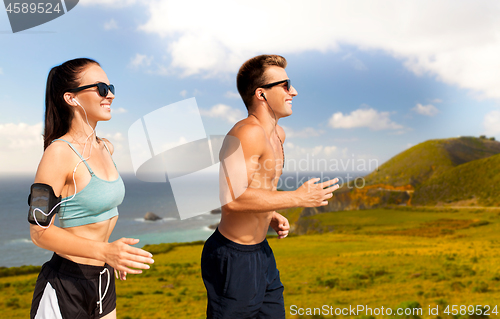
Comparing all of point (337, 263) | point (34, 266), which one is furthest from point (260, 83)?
point (34, 266)

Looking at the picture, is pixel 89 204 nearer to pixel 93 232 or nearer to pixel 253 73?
pixel 93 232

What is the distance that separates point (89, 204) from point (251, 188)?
1.42m

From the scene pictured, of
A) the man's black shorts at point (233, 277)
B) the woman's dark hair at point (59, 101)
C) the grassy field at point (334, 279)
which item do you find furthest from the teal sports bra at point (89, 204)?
the grassy field at point (334, 279)

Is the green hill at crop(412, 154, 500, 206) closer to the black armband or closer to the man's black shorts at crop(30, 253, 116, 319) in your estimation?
the man's black shorts at crop(30, 253, 116, 319)

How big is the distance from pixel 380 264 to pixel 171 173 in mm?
11375

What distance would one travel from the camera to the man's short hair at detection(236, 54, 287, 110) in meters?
3.45

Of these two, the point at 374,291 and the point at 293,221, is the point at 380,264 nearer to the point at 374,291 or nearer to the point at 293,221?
the point at 374,291

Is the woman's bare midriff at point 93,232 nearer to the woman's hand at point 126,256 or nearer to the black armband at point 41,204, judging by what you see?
the black armband at point 41,204

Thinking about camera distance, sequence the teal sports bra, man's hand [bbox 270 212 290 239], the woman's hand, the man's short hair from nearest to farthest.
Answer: the woman's hand, the teal sports bra, the man's short hair, man's hand [bbox 270 212 290 239]

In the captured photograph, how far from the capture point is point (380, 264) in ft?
40.1

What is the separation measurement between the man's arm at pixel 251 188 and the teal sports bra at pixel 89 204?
1056mm

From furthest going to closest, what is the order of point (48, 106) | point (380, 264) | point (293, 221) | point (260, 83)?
point (293, 221) → point (380, 264) → point (260, 83) → point (48, 106)

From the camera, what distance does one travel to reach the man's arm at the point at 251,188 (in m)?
2.90

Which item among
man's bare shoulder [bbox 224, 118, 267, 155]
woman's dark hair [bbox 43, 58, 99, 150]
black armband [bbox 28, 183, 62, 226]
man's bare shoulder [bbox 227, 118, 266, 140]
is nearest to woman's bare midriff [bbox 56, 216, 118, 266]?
black armband [bbox 28, 183, 62, 226]
